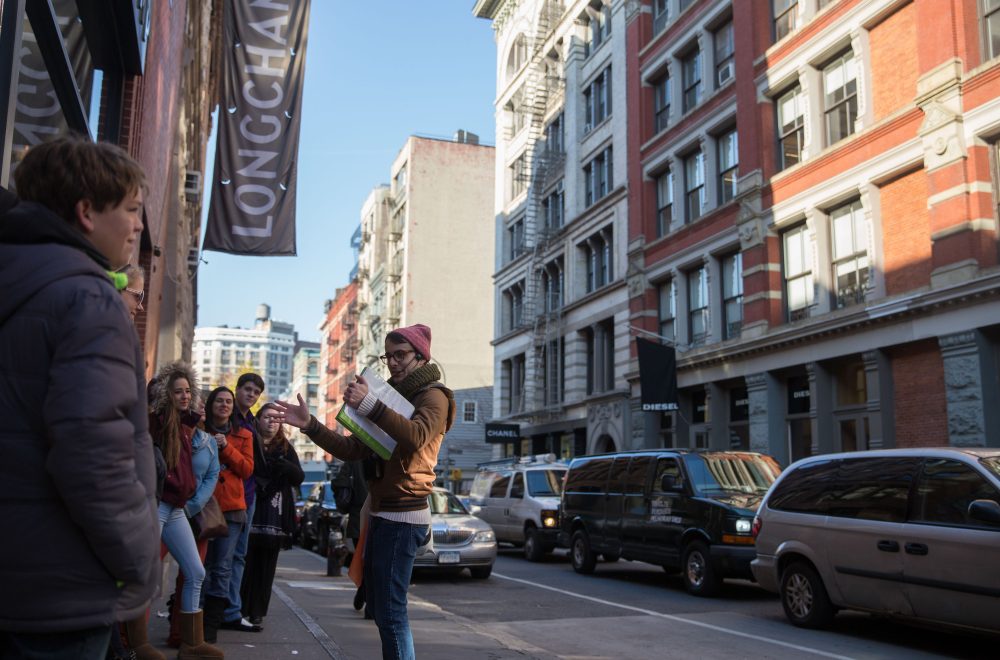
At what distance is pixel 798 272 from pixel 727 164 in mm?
5237

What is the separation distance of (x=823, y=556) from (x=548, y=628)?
309 cm

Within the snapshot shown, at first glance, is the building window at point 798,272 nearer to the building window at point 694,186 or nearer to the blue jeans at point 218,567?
the building window at point 694,186

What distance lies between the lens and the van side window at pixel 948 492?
8211 mm

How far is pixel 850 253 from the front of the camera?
2189 cm

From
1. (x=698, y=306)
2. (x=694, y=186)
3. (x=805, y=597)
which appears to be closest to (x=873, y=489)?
(x=805, y=597)

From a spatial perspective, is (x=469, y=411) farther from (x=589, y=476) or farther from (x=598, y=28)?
(x=589, y=476)

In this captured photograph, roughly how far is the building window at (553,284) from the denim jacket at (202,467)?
3306 cm

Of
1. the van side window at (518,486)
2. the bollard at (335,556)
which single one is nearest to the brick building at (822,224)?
the van side window at (518,486)

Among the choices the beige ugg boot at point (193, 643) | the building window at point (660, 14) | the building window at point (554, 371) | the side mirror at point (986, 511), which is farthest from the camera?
the building window at point (554, 371)

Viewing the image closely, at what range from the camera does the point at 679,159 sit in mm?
30031

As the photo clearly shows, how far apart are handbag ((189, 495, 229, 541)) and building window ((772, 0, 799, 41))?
22.5 meters

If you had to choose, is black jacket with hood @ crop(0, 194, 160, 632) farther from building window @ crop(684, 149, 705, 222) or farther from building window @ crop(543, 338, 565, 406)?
building window @ crop(543, 338, 565, 406)

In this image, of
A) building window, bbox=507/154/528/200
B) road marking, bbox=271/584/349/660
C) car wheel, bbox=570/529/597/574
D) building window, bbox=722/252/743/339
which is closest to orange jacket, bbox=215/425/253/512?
road marking, bbox=271/584/349/660

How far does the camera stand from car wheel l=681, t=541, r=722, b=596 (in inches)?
505
